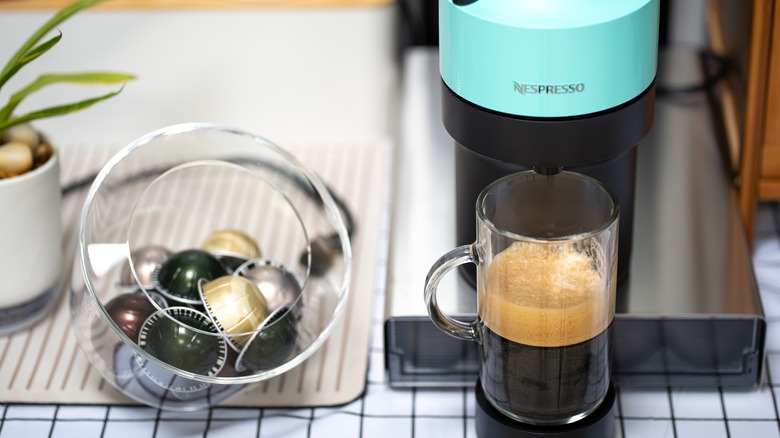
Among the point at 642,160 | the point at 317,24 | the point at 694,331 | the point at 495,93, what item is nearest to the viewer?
the point at 495,93

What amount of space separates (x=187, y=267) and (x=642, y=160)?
336 millimetres

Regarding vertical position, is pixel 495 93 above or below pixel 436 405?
above

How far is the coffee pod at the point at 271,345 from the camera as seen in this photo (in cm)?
60

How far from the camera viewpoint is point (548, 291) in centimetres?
54

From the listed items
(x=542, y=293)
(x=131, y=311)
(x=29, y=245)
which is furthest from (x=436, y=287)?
(x=29, y=245)

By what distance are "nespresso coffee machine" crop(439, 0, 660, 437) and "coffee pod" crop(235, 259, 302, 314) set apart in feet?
0.48

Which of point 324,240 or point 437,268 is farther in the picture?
point 324,240

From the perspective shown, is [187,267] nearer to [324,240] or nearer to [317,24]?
[324,240]

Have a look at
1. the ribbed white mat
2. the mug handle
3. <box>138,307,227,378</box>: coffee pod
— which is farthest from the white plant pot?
the mug handle

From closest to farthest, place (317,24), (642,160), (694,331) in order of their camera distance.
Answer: (694,331), (642,160), (317,24)

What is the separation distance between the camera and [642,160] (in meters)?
0.77

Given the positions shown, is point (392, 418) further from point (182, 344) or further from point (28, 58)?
point (28, 58)

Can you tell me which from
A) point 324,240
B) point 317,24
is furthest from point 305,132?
point 324,240

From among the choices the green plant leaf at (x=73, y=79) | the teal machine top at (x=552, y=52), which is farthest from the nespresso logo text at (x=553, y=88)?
the green plant leaf at (x=73, y=79)
